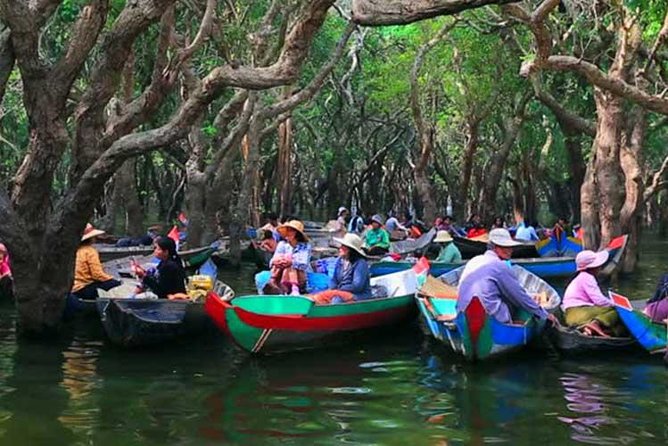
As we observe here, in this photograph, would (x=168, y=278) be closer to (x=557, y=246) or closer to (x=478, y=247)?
(x=478, y=247)

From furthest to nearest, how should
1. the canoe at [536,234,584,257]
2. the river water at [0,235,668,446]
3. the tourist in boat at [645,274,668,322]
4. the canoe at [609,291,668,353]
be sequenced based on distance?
the canoe at [536,234,584,257] < the tourist in boat at [645,274,668,322] < the canoe at [609,291,668,353] < the river water at [0,235,668,446]

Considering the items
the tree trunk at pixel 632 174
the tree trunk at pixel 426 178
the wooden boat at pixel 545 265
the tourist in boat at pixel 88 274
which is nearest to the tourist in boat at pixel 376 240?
Answer: the wooden boat at pixel 545 265

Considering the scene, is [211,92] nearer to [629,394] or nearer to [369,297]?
[369,297]

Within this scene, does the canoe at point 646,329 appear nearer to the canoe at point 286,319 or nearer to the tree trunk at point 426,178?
the canoe at point 286,319

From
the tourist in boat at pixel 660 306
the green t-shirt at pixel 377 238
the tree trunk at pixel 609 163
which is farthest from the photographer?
the green t-shirt at pixel 377 238

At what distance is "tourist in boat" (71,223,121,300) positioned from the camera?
1112 cm

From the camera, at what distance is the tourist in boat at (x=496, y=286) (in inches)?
359

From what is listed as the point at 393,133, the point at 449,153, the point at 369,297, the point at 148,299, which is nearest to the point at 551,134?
the point at 393,133

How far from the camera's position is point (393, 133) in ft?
111

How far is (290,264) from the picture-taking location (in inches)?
432

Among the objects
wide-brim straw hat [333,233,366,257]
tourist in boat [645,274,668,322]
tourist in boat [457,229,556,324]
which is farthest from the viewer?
wide-brim straw hat [333,233,366,257]

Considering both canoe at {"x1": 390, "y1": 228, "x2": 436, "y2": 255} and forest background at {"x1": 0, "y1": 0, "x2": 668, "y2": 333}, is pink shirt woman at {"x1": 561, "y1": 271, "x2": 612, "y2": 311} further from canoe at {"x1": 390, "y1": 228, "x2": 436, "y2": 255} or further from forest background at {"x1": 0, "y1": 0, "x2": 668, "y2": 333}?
canoe at {"x1": 390, "y1": 228, "x2": 436, "y2": 255}

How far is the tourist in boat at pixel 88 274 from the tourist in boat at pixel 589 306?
5.44m

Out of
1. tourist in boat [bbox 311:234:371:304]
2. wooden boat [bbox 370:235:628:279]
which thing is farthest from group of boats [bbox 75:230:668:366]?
wooden boat [bbox 370:235:628:279]
